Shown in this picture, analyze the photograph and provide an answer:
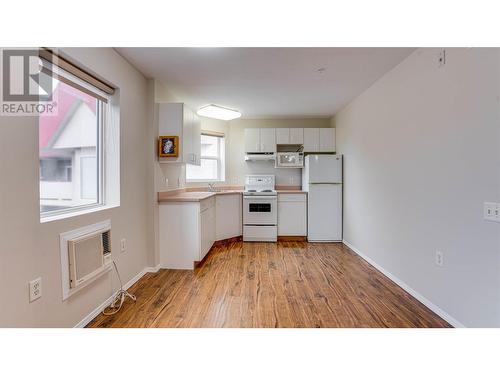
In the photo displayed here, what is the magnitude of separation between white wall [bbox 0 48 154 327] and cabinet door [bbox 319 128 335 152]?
330 centimetres

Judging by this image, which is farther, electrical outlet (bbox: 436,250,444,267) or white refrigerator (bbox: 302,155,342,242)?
white refrigerator (bbox: 302,155,342,242)

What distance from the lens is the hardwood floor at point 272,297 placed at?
1.75 meters

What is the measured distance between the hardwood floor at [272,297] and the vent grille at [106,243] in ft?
1.65

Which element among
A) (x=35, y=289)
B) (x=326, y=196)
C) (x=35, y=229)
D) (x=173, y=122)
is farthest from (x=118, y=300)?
(x=326, y=196)

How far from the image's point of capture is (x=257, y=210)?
3.98 metres

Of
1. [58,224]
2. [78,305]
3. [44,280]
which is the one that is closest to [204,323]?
[78,305]

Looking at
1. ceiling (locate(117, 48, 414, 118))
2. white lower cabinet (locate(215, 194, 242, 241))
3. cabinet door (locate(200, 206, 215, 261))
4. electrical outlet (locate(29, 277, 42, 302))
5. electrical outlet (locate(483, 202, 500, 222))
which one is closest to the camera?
electrical outlet (locate(29, 277, 42, 302))

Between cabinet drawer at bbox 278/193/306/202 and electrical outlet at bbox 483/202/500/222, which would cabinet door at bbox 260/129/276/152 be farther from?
electrical outlet at bbox 483/202/500/222

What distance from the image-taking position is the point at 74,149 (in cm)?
186

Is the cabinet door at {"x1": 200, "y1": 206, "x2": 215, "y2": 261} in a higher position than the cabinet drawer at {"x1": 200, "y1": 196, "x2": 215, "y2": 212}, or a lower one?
lower

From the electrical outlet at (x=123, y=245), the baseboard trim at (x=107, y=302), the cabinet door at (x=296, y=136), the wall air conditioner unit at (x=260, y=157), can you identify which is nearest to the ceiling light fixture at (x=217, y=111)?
the wall air conditioner unit at (x=260, y=157)

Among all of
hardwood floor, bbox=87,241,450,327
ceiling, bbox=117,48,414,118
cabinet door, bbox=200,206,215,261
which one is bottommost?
hardwood floor, bbox=87,241,450,327

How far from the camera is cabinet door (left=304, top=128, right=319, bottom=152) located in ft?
14.1

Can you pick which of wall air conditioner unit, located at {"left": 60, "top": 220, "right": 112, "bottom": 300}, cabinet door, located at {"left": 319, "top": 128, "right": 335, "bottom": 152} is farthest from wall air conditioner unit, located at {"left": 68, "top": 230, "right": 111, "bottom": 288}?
cabinet door, located at {"left": 319, "top": 128, "right": 335, "bottom": 152}
